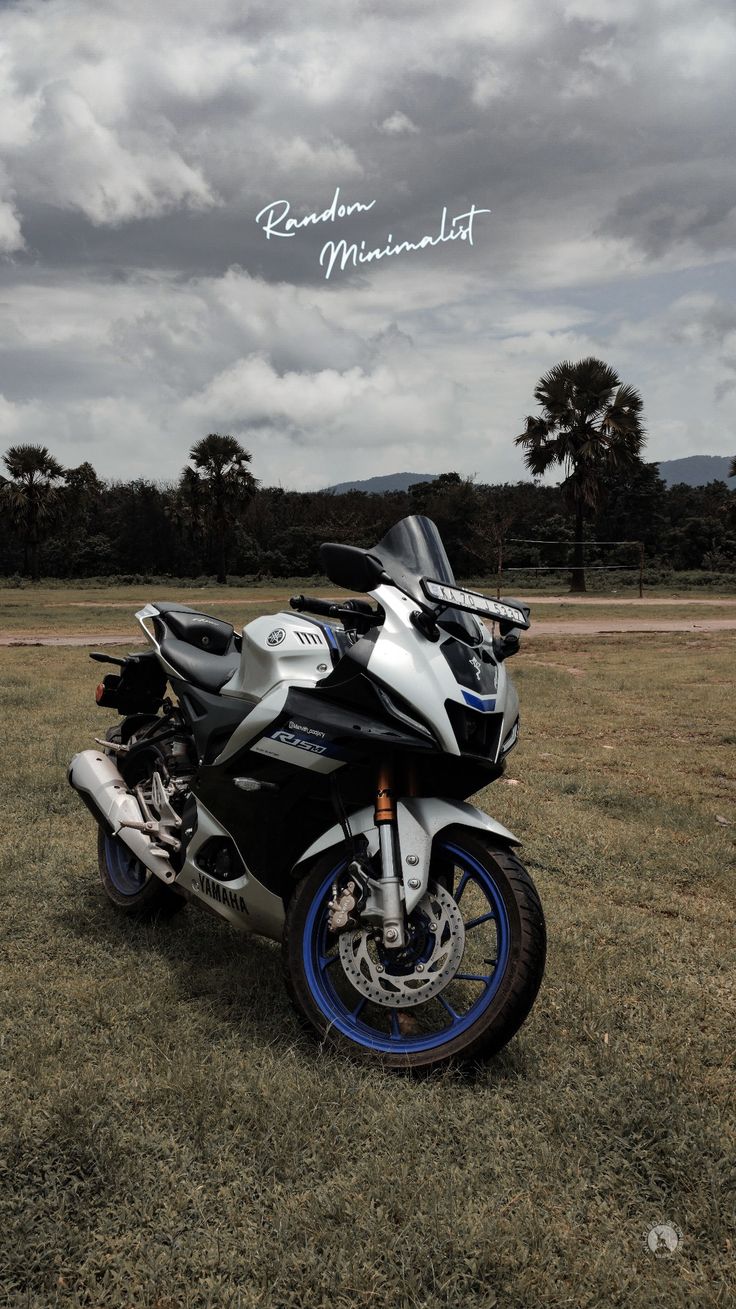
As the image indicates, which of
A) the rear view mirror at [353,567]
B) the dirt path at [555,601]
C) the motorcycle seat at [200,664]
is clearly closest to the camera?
the rear view mirror at [353,567]

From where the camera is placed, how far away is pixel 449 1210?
227cm

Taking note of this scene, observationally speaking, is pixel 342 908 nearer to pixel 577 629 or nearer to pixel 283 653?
pixel 283 653

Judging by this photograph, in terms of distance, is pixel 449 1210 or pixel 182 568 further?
pixel 182 568

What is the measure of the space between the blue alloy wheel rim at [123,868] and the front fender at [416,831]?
147 centimetres

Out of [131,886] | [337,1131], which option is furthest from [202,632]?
[337,1131]

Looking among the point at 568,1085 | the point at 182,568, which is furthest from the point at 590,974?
the point at 182,568

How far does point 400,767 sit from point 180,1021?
1141 mm

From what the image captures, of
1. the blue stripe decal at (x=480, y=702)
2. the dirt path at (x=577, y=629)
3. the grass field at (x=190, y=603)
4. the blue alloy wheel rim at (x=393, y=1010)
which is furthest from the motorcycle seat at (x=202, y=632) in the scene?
the grass field at (x=190, y=603)

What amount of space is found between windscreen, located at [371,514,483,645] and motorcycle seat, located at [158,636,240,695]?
2.70ft

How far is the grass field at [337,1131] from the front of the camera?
6.90 ft

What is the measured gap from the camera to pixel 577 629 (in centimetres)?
2058

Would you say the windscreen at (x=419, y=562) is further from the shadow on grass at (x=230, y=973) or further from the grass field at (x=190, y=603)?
the grass field at (x=190, y=603)

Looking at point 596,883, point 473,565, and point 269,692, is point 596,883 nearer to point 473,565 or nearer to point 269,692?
point 269,692

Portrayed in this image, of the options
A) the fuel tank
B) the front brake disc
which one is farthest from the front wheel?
the fuel tank
